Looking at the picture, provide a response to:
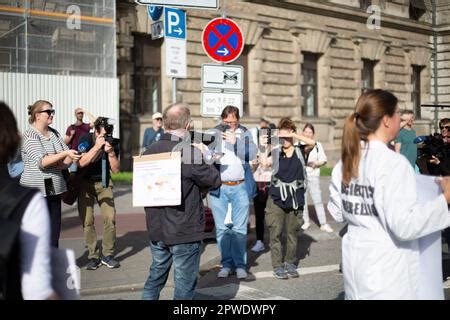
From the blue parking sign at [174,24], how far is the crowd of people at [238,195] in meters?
1.77

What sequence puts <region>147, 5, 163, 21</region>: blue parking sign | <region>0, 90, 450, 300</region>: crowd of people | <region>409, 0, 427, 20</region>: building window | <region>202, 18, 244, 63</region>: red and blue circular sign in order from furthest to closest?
1. <region>409, 0, 427, 20</region>: building window
2. <region>147, 5, 163, 21</region>: blue parking sign
3. <region>202, 18, 244, 63</region>: red and blue circular sign
4. <region>0, 90, 450, 300</region>: crowd of people

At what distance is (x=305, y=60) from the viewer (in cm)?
2381

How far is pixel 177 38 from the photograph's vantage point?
8633 mm

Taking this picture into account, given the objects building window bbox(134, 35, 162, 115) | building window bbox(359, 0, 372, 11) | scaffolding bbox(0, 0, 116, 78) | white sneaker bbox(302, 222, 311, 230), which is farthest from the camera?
building window bbox(359, 0, 372, 11)

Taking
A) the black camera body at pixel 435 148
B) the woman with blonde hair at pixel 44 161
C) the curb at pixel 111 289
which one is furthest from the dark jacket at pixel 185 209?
the black camera body at pixel 435 148

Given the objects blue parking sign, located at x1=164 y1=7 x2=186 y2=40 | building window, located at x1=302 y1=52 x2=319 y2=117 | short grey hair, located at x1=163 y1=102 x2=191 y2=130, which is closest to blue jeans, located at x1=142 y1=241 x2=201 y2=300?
short grey hair, located at x1=163 y1=102 x2=191 y2=130

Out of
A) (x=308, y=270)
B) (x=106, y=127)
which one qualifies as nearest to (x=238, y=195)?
(x=308, y=270)

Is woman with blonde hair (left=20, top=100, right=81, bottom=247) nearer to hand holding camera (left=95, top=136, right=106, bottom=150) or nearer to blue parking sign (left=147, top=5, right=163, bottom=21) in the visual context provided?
hand holding camera (left=95, top=136, right=106, bottom=150)

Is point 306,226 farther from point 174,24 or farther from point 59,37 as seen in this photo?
point 59,37

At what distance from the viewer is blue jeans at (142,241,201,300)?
191 inches

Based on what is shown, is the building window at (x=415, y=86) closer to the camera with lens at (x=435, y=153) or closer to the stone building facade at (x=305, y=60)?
the stone building facade at (x=305, y=60)

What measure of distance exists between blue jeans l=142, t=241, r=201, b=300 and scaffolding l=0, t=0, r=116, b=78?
11.9 m

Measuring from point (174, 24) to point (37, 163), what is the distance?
3310mm
